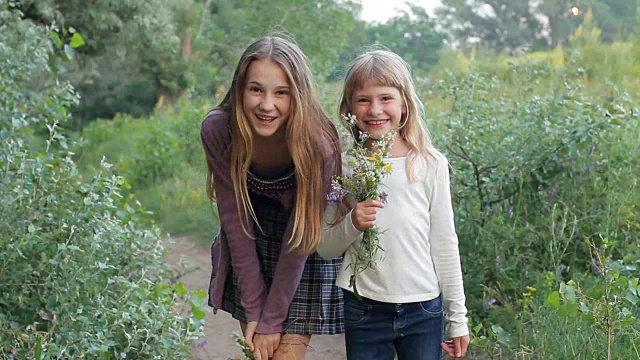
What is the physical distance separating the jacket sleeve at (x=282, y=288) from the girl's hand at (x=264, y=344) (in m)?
0.02

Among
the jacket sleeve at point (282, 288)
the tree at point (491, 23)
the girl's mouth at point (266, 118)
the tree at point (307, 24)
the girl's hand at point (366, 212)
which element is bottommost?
the jacket sleeve at point (282, 288)

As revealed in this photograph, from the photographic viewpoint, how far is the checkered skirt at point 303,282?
2607 millimetres

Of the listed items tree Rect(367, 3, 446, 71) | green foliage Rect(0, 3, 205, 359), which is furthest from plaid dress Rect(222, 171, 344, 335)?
tree Rect(367, 3, 446, 71)

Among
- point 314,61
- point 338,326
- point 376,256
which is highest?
point 314,61

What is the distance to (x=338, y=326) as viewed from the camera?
8.74 ft

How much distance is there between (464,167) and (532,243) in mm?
648

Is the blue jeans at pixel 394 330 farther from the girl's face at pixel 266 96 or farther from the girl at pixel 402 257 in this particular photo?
the girl's face at pixel 266 96

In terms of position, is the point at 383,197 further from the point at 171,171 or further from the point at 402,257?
the point at 171,171

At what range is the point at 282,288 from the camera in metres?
2.53

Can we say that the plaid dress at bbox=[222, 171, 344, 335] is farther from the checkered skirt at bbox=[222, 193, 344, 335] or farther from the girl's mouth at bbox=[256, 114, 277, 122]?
the girl's mouth at bbox=[256, 114, 277, 122]

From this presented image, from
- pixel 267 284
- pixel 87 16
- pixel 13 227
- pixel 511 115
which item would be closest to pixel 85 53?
pixel 87 16

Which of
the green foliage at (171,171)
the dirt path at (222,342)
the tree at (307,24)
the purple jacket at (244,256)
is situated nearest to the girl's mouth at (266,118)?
the purple jacket at (244,256)

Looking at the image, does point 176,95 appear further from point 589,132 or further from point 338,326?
point 338,326

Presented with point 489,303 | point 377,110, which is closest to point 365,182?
point 377,110
